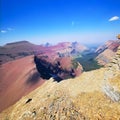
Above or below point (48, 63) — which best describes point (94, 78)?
above

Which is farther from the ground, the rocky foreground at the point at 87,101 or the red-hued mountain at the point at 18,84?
the rocky foreground at the point at 87,101

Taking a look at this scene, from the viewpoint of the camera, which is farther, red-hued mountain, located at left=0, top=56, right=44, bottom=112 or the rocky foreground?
red-hued mountain, located at left=0, top=56, right=44, bottom=112

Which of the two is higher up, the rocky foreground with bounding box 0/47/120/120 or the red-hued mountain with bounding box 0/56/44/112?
the rocky foreground with bounding box 0/47/120/120

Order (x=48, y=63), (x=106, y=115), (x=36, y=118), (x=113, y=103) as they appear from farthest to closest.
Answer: (x=48, y=63), (x=36, y=118), (x=113, y=103), (x=106, y=115)

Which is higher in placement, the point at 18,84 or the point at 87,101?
the point at 87,101

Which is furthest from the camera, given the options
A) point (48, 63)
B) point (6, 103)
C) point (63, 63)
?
point (63, 63)

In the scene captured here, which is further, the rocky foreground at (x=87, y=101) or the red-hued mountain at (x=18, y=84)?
the red-hued mountain at (x=18, y=84)

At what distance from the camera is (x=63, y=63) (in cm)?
12544

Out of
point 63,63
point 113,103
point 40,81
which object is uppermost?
point 113,103

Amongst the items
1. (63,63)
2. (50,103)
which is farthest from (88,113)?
(63,63)

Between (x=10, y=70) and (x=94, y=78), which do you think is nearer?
(x=94, y=78)

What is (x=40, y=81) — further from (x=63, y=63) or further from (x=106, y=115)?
(x=63, y=63)

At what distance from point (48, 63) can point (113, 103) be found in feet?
302

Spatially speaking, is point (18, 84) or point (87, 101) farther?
point (18, 84)
